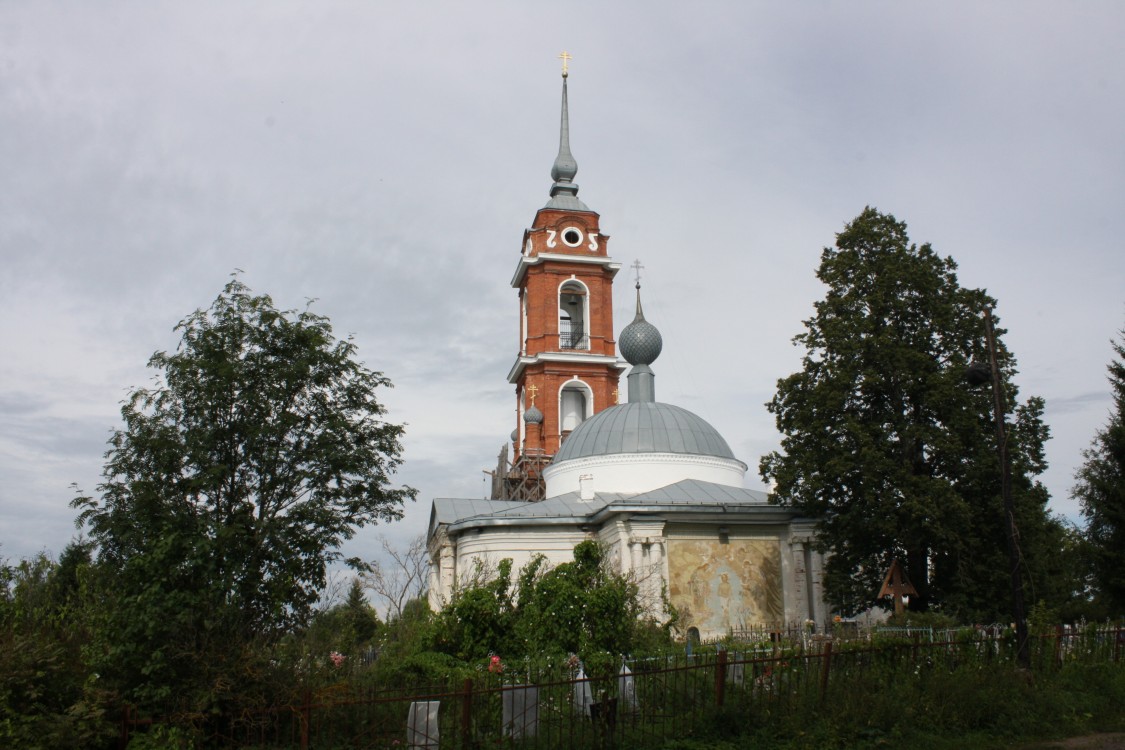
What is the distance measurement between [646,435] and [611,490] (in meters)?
2.23

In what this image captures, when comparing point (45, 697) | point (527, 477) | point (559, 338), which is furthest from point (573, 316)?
point (45, 697)

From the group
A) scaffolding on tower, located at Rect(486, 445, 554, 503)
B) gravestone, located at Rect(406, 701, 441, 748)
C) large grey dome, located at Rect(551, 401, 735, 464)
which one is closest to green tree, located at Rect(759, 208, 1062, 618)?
large grey dome, located at Rect(551, 401, 735, 464)

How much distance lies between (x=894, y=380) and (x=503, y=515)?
1162 cm

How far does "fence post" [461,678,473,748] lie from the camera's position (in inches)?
473

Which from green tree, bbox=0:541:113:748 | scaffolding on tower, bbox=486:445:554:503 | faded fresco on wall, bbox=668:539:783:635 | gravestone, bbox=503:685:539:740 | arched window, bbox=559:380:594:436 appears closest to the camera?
green tree, bbox=0:541:113:748

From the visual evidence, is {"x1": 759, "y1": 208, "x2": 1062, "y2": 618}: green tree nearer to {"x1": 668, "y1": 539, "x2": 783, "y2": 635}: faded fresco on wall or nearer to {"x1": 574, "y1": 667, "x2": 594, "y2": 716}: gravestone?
{"x1": 668, "y1": 539, "x2": 783, "y2": 635}: faded fresco on wall

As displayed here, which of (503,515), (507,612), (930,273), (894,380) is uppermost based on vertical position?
(930,273)

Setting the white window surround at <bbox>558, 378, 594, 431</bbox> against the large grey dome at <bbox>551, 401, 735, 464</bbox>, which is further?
the white window surround at <bbox>558, 378, 594, 431</bbox>

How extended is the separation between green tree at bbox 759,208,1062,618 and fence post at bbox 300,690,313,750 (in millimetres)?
14638

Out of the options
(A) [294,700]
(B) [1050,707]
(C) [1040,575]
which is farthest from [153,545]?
(C) [1040,575]

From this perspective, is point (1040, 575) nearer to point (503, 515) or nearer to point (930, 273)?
point (930, 273)

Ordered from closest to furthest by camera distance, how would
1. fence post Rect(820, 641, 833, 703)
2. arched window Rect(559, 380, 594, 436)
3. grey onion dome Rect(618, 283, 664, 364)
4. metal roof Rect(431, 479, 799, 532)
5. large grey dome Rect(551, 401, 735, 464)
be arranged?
fence post Rect(820, 641, 833, 703) < metal roof Rect(431, 479, 799, 532) < large grey dome Rect(551, 401, 735, 464) < grey onion dome Rect(618, 283, 664, 364) < arched window Rect(559, 380, 594, 436)

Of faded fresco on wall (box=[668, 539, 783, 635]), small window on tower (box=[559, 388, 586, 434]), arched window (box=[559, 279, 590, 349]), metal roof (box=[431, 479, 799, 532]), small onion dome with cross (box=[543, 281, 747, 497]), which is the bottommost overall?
faded fresco on wall (box=[668, 539, 783, 635])

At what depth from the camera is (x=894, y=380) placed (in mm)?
24188
